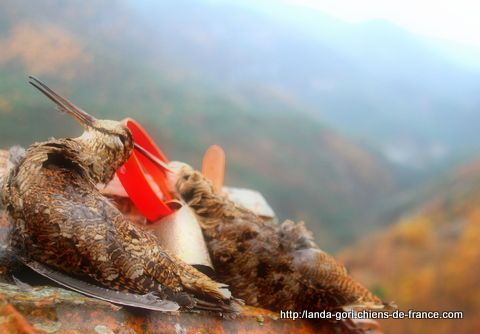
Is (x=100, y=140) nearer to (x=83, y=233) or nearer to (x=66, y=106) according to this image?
(x=66, y=106)

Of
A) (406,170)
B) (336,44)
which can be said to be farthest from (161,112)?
(406,170)

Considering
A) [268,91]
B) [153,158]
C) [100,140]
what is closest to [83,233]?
[100,140]

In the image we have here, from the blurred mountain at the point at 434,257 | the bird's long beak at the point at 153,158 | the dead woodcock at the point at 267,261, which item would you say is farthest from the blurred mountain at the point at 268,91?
the dead woodcock at the point at 267,261

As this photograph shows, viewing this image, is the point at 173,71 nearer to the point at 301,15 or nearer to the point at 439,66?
the point at 301,15

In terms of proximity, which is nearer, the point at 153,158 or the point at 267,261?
the point at 267,261

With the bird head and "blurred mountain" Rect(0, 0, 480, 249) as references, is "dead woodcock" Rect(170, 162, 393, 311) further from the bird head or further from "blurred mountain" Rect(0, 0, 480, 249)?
"blurred mountain" Rect(0, 0, 480, 249)
